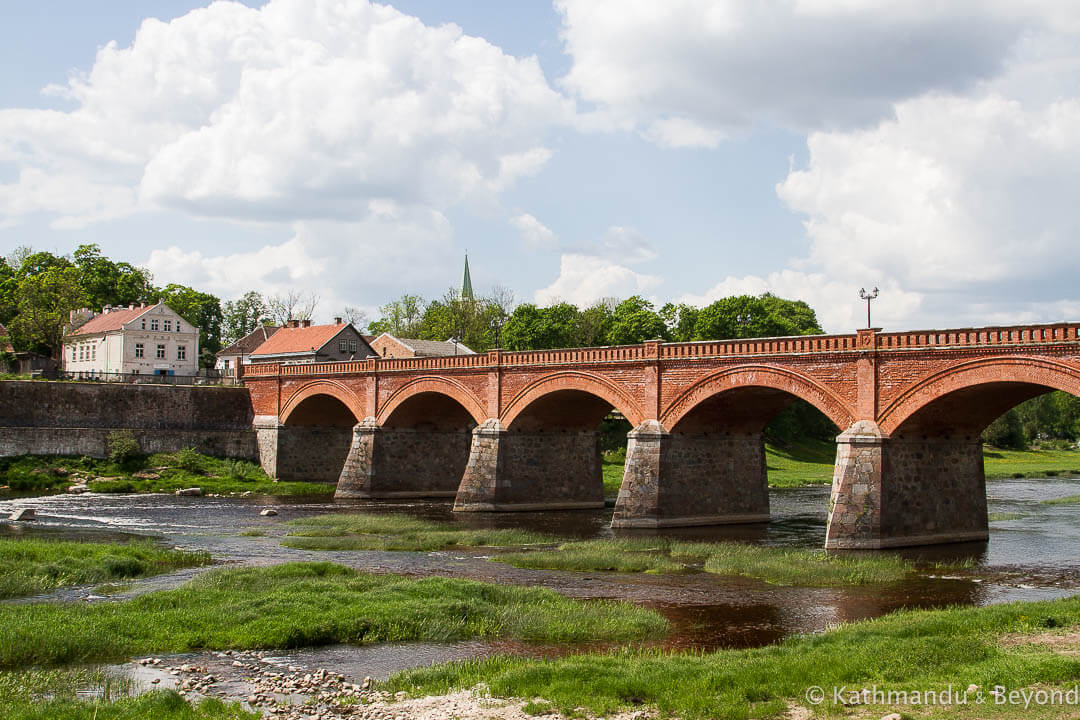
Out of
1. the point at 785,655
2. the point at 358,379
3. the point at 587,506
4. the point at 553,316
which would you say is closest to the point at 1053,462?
the point at 553,316

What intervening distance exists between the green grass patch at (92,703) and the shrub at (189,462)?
43556mm

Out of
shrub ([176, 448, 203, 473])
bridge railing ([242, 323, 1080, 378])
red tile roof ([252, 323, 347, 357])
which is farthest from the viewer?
red tile roof ([252, 323, 347, 357])

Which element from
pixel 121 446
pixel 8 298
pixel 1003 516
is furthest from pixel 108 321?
pixel 1003 516

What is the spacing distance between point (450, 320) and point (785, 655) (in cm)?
9383

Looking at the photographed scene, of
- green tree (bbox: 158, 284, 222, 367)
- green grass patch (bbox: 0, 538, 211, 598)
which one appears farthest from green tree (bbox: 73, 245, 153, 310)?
green grass patch (bbox: 0, 538, 211, 598)

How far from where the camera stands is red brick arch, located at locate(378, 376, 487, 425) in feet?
157

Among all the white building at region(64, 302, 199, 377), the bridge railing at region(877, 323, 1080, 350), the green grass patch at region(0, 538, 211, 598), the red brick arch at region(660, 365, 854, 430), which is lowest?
the green grass patch at region(0, 538, 211, 598)

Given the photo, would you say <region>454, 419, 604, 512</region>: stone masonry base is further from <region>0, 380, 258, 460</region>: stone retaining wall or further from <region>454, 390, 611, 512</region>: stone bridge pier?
<region>0, 380, 258, 460</region>: stone retaining wall

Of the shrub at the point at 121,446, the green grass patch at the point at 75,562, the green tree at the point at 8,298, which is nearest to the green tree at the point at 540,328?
the shrub at the point at 121,446

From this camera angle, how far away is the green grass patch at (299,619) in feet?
56.3

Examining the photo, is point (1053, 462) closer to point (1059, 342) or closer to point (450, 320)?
point (450, 320)

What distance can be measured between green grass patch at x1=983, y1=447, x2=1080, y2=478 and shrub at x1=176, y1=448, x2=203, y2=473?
164ft

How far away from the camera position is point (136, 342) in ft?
263

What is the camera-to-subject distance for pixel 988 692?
1294cm
